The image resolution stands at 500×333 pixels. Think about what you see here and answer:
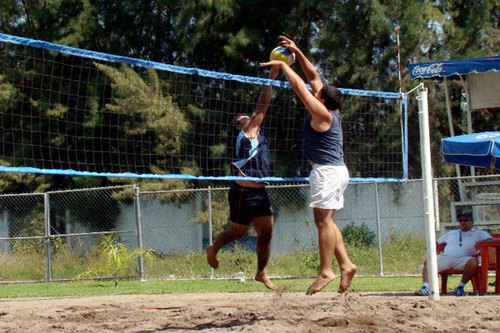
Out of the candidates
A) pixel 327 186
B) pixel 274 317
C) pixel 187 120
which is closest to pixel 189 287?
pixel 187 120

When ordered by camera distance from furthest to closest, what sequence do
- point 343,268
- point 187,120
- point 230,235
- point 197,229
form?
point 197,229 → point 187,120 → point 230,235 → point 343,268

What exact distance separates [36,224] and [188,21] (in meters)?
7.49

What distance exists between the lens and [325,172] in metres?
6.48

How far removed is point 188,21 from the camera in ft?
66.9

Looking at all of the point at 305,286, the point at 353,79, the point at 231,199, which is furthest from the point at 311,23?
the point at 231,199

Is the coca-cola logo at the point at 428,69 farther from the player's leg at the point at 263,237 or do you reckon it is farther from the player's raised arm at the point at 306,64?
the player's raised arm at the point at 306,64

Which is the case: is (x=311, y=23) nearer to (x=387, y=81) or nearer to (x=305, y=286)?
(x=387, y=81)

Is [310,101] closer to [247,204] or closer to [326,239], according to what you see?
[326,239]

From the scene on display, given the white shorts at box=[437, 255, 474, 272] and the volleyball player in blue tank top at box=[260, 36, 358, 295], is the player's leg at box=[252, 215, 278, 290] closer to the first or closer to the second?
the volleyball player in blue tank top at box=[260, 36, 358, 295]

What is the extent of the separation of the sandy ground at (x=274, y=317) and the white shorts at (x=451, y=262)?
1407 mm

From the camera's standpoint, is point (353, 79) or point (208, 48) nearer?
point (353, 79)

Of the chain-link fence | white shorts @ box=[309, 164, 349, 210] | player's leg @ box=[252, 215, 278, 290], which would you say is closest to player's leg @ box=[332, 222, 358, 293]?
white shorts @ box=[309, 164, 349, 210]

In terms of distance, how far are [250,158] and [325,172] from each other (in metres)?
1.57

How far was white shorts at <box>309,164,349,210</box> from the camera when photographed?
21.1 feet
